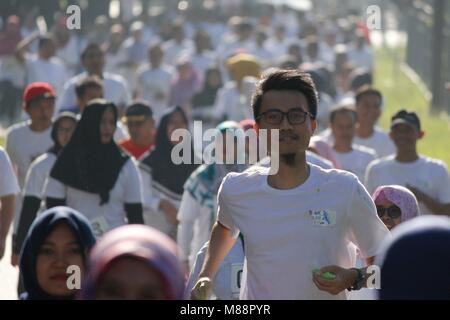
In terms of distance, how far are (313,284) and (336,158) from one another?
21.3 feet

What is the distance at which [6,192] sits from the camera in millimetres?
10500

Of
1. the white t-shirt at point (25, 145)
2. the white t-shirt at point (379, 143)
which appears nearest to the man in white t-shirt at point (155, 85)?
the white t-shirt at point (379, 143)

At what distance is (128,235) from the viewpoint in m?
4.87

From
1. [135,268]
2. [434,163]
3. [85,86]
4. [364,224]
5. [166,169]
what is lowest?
[135,268]

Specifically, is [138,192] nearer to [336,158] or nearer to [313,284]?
[336,158]

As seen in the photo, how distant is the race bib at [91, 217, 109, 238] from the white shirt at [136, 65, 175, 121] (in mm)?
11709

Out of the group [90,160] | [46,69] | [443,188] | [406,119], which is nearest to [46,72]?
[46,69]

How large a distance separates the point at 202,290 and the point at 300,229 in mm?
436

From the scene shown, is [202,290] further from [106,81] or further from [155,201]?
[106,81]

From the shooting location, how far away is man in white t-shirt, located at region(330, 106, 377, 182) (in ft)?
41.7

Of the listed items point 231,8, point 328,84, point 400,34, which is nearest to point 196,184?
point 328,84

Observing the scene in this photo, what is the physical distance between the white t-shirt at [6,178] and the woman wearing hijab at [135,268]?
5.54 meters

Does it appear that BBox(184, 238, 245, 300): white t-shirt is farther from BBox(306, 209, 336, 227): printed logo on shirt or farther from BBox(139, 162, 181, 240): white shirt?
BBox(139, 162, 181, 240): white shirt

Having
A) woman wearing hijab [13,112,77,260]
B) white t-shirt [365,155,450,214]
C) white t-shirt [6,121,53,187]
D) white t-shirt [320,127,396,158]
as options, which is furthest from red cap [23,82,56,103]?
white t-shirt [365,155,450,214]
